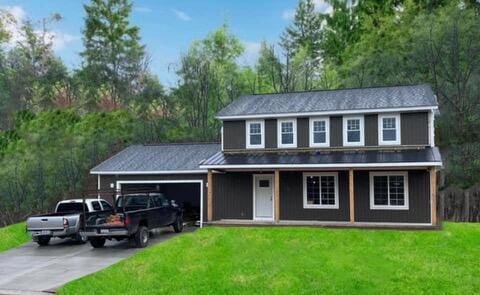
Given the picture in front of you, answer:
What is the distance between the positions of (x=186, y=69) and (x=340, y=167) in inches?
1152

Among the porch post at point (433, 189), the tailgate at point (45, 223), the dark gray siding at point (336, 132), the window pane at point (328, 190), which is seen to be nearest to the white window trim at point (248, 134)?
the dark gray siding at point (336, 132)

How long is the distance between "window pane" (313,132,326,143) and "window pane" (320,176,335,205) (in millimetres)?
1667

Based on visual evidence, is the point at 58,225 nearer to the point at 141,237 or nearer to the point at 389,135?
the point at 141,237

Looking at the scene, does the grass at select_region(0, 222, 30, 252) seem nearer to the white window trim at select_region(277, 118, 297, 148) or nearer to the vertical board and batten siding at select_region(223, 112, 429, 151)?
the vertical board and batten siding at select_region(223, 112, 429, 151)

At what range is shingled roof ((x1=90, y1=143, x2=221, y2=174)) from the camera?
2345 centimetres

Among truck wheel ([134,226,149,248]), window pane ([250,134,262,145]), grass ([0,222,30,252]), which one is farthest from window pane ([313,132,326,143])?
grass ([0,222,30,252])

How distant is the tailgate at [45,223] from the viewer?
1880 centimetres

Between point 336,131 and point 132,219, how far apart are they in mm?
9775

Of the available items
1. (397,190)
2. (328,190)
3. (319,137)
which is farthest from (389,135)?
(328,190)

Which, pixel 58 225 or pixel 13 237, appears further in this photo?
pixel 13 237

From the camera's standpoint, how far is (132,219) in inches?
681

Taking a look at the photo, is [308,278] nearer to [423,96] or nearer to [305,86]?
[423,96]

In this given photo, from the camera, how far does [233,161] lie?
21.7 metres

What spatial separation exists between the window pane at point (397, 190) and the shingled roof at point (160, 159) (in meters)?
8.53
